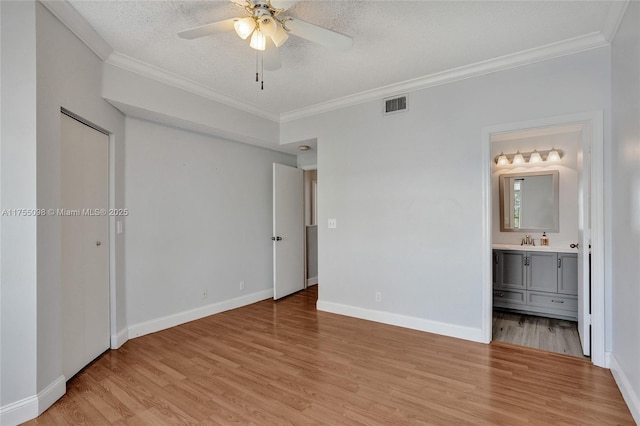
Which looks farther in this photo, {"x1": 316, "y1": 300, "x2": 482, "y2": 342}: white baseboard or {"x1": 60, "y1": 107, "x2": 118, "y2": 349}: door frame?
{"x1": 316, "y1": 300, "x2": 482, "y2": 342}: white baseboard

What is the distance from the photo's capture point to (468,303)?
317 cm

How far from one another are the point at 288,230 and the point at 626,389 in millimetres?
3837

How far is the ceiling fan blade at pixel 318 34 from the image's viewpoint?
1973 millimetres

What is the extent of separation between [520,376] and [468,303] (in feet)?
2.66

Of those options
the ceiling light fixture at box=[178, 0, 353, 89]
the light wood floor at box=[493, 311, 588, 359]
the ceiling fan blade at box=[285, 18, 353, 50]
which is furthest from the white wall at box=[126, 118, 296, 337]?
the light wood floor at box=[493, 311, 588, 359]

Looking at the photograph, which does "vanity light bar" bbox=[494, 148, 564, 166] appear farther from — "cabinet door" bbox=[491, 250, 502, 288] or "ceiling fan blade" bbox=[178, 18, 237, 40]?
"ceiling fan blade" bbox=[178, 18, 237, 40]

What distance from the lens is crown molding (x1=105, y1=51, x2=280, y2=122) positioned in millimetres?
2855

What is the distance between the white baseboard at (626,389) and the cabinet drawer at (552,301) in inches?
55.1

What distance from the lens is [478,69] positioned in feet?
10.00

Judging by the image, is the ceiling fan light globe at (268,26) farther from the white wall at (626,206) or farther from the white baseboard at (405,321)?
the white baseboard at (405,321)

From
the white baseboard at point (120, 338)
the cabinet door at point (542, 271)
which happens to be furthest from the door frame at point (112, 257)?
the cabinet door at point (542, 271)

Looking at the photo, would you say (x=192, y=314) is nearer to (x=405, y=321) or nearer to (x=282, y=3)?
(x=405, y=321)

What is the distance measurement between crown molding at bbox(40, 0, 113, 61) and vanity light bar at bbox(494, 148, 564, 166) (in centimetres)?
466

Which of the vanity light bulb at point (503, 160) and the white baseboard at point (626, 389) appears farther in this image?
the vanity light bulb at point (503, 160)
